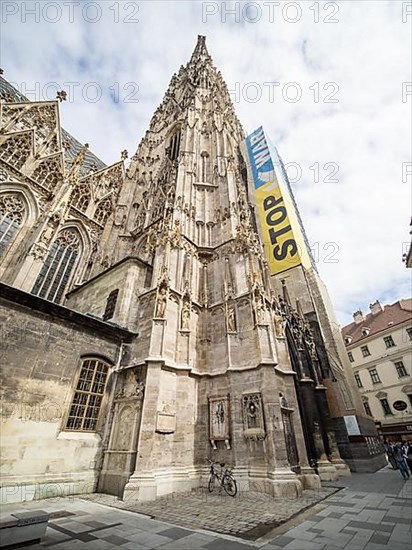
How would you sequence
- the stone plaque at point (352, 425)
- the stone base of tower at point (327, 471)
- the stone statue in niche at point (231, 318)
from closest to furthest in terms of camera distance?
the stone base of tower at point (327, 471) < the stone statue in niche at point (231, 318) < the stone plaque at point (352, 425)

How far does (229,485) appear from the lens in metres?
7.57

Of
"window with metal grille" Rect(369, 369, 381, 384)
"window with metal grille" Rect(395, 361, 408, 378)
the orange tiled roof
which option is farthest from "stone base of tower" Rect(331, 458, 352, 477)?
the orange tiled roof

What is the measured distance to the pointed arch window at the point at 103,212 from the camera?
20578mm

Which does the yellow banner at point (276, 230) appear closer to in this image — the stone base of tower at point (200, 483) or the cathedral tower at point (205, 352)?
the cathedral tower at point (205, 352)

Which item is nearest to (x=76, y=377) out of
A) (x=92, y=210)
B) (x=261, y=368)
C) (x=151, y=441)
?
(x=151, y=441)

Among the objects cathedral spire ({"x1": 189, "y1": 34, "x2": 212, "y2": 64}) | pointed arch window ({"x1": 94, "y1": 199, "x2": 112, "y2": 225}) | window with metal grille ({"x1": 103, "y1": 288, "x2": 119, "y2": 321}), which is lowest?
Result: window with metal grille ({"x1": 103, "y1": 288, "x2": 119, "y2": 321})

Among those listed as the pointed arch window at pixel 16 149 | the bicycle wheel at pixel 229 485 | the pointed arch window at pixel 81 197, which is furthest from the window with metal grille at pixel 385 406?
the pointed arch window at pixel 16 149

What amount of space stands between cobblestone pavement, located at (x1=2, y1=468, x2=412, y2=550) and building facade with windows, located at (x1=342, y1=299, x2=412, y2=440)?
22.9 meters

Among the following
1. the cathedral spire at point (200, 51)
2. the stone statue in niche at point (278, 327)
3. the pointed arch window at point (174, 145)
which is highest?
the cathedral spire at point (200, 51)

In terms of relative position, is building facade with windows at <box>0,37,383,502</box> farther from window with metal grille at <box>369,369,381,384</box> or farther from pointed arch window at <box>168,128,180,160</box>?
window with metal grille at <box>369,369,381,384</box>

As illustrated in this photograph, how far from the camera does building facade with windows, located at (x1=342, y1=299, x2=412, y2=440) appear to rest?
81.8 feet

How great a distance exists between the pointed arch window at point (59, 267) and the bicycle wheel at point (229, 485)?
43.8 ft

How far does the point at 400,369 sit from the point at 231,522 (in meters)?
29.5

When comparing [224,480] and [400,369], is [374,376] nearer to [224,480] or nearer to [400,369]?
[400,369]
